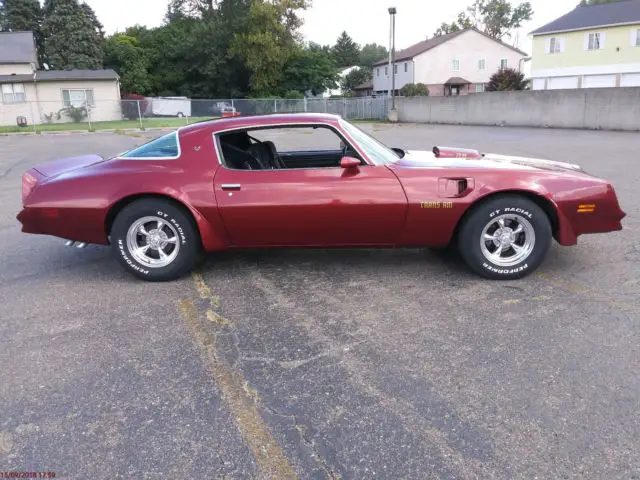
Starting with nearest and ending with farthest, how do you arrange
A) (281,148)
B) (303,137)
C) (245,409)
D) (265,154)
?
(245,409) → (303,137) → (265,154) → (281,148)

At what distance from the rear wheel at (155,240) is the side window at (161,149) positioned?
413 mm

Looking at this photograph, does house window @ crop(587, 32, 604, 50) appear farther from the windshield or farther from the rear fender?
the rear fender

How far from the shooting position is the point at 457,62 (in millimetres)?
53688

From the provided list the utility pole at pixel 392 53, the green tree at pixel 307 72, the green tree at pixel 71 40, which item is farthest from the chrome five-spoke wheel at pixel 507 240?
the green tree at pixel 71 40

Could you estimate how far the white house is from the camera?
173ft

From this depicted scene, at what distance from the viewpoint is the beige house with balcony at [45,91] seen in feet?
126

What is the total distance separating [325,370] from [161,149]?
2.53 metres

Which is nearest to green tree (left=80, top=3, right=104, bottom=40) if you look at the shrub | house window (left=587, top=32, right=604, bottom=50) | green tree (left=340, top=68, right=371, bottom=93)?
the shrub

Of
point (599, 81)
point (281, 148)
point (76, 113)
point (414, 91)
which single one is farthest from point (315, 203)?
point (599, 81)

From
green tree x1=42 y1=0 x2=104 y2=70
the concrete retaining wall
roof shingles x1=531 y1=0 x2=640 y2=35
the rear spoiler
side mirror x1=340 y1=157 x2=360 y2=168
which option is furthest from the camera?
green tree x1=42 y1=0 x2=104 y2=70

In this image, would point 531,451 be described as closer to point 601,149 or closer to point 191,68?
point 601,149

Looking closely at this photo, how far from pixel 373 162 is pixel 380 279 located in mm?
990

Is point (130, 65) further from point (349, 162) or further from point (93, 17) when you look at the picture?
point (349, 162)

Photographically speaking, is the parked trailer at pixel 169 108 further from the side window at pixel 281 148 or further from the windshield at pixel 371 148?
the windshield at pixel 371 148
